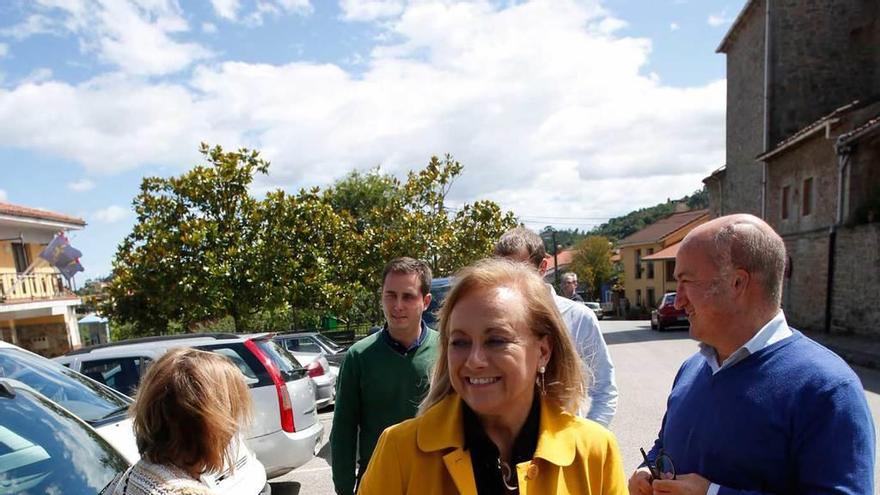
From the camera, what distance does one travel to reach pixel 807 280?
60.1 feet

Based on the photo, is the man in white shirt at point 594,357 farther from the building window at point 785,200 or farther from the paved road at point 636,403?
the building window at point 785,200

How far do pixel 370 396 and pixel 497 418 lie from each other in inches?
58.3

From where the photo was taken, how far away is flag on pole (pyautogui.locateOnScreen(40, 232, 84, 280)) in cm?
2138

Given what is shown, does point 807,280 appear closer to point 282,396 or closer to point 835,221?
point 835,221

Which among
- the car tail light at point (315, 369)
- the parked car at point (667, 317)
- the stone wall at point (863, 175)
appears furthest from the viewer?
the parked car at point (667, 317)

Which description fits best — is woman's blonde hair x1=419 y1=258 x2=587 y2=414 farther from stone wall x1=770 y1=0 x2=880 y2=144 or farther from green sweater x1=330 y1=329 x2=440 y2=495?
stone wall x1=770 y1=0 x2=880 y2=144

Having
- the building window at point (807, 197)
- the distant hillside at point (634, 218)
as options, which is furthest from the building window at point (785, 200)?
the distant hillside at point (634, 218)

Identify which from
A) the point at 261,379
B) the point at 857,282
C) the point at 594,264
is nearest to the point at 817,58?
the point at 857,282

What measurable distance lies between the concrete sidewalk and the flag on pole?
25.3 metres

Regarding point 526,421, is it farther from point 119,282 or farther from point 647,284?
point 647,284

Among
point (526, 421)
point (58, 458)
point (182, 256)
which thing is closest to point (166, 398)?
point (58, 458)

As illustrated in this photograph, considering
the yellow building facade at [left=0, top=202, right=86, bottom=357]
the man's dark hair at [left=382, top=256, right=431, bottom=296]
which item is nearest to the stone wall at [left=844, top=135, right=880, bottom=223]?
the man's dark hair at [left=382, top=256, right=431, bottom=296]

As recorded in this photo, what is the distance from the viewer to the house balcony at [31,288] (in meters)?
20.9

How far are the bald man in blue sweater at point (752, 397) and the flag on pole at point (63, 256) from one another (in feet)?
81.4
